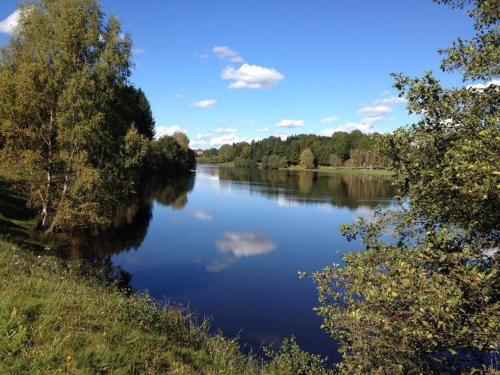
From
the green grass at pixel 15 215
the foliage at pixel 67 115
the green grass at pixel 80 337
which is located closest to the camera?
the green grass at pixel 80 337

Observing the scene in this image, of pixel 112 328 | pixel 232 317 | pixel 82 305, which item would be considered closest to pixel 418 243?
pixel 112 328

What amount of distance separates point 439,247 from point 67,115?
24297 mm

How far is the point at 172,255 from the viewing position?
31234 mm

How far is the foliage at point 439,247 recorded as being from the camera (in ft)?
19.3

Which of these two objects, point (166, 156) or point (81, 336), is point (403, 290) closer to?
point (81, 336)

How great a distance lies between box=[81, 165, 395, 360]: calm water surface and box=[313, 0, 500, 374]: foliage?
3.15 m

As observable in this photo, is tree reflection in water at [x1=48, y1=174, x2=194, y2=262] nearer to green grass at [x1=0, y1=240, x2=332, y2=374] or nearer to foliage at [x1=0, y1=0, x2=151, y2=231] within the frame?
foliage at [x1=0, y1=0, x2=151, y2=231]

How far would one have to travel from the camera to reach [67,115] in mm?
25141

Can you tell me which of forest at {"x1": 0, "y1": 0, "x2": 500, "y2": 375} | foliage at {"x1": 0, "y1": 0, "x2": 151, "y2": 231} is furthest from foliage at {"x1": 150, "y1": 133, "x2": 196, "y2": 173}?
forest at {"x1": 0, "y1": 0, "x2": 500, "y2": 375}

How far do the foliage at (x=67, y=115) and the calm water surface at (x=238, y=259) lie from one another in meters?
5.29

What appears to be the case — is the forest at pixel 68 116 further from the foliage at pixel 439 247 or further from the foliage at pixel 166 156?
the foliage at pixel 166 156

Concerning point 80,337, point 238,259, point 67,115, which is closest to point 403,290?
point 80,337

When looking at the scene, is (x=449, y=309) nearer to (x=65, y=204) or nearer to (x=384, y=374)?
(x=384, y=374)

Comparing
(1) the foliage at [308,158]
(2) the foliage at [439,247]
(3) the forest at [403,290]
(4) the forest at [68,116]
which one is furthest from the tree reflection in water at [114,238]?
(1) the foliage at [308,158]
